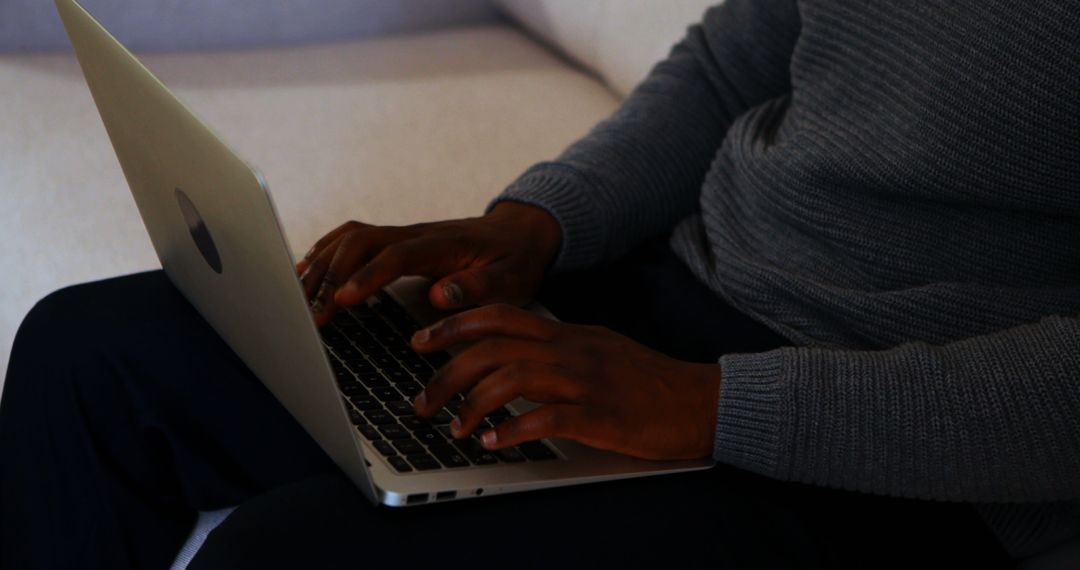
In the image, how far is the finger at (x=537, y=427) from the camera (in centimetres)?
66

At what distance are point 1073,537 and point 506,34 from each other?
3.81ft

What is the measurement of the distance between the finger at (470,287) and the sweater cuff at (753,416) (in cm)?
20

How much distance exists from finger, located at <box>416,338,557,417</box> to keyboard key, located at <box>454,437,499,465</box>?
27 millimetres

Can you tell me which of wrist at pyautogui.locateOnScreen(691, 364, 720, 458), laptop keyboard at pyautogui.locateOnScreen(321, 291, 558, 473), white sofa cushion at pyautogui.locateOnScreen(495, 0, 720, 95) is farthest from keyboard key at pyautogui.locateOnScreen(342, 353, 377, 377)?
white sofa cushion at pyautogui.locateOnScreen(495, 0, 720, 95)

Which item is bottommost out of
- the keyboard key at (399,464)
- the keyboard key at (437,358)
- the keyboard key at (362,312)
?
the keyboard key at (437,358)

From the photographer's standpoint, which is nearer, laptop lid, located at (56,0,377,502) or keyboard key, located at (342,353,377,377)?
laptop lid, located at (56,0,377,502)

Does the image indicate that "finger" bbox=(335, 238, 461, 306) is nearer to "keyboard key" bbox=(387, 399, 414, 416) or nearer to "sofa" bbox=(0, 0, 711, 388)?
"keyboard key" bbox=(387, 399, 414, 416)

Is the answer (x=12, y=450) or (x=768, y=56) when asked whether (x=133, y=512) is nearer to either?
(x=12, y=450)

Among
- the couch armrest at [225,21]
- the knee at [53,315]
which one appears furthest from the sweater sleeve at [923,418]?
the couch armrest at [225,21]

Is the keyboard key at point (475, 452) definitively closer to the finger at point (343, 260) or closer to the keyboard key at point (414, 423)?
the keyboard key at point (414, 423)

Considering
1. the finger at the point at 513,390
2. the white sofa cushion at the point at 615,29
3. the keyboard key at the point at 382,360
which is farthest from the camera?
the white sofa cushion at the point at 615,29

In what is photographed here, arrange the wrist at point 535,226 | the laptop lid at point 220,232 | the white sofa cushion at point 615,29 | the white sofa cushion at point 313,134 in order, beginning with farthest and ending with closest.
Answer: the white sofa cushion at point 615,29 < the white sofa cushion at point 313,134 < the wrist at point 535,226 < the laptop lid at point 220,232

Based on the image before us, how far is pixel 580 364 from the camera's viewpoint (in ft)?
2.30

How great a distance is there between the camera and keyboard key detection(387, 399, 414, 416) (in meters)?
0.71
